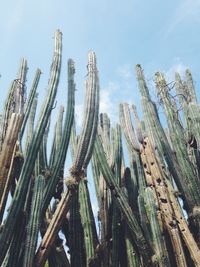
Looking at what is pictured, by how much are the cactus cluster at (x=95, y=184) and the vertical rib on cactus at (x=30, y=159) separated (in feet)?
0.05

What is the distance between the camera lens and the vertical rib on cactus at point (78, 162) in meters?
5.95

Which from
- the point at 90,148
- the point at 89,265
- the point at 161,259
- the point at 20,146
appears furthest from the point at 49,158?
the point at 161,259

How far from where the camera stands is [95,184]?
27.8 ft

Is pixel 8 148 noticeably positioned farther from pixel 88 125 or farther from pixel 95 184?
pixel 95 184

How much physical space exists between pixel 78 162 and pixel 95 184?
2170 mm

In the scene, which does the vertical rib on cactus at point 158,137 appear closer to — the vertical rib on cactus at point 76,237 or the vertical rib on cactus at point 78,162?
the vertical rib on cactus at point 78,162

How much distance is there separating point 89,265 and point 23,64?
378 cm

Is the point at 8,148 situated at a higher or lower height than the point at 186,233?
higher

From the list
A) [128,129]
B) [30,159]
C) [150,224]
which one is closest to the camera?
[30,159]

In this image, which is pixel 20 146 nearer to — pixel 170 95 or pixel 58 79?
pixel 58 79

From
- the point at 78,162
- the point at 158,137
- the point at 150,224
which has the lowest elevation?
the point at 150,224

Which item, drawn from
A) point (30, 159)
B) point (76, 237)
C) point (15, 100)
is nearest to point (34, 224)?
point (30, 159)

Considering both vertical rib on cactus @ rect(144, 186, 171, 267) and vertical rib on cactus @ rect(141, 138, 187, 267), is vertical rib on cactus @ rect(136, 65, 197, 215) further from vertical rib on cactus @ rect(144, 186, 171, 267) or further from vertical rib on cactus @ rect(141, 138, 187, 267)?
vertical rib on cactus @ rect(144, 186, 171, 267)

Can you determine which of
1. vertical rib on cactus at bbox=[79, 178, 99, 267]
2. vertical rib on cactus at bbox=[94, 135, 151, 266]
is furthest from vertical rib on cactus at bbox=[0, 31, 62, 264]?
Result: vertical rib on cactus at bbox=[94, 135, 151, 266]
